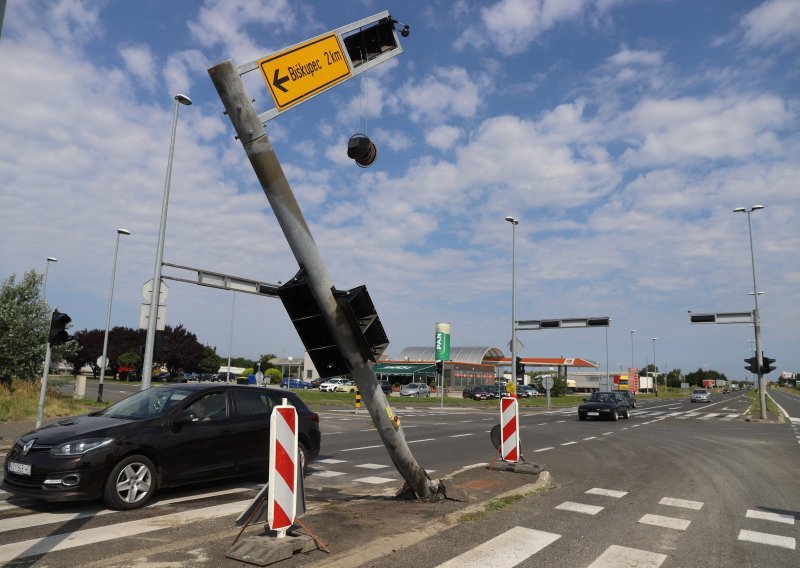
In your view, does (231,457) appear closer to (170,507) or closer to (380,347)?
(170,507)

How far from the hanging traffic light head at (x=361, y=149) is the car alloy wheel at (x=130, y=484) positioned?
4418mm

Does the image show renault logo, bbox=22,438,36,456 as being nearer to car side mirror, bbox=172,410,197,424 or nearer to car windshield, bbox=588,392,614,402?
car side mirror, bbox=172,410,197,424

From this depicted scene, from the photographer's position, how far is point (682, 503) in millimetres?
7855

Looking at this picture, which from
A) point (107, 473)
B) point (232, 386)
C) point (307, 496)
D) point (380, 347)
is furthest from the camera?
point (232, 386)

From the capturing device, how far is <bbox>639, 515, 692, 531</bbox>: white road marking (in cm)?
653

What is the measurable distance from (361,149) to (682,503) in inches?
255

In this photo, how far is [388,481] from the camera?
9125mm

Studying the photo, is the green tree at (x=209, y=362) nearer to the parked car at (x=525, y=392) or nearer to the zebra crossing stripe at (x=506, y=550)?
the parked car at (x=525, y=392)

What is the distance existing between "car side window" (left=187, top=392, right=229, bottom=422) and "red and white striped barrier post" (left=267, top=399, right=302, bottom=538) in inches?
120

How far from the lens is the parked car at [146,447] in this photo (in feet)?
20.8

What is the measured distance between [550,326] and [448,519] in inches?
1263

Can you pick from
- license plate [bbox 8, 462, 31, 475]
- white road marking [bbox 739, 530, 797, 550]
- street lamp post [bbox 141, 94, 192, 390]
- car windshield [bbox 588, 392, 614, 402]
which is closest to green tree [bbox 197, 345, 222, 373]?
car windshield [bbox 588, 392, 614, 402]

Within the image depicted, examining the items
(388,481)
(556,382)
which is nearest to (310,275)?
(388,481)

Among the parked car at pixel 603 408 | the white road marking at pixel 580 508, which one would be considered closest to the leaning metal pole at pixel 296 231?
the white road marking at pixel 580 508
